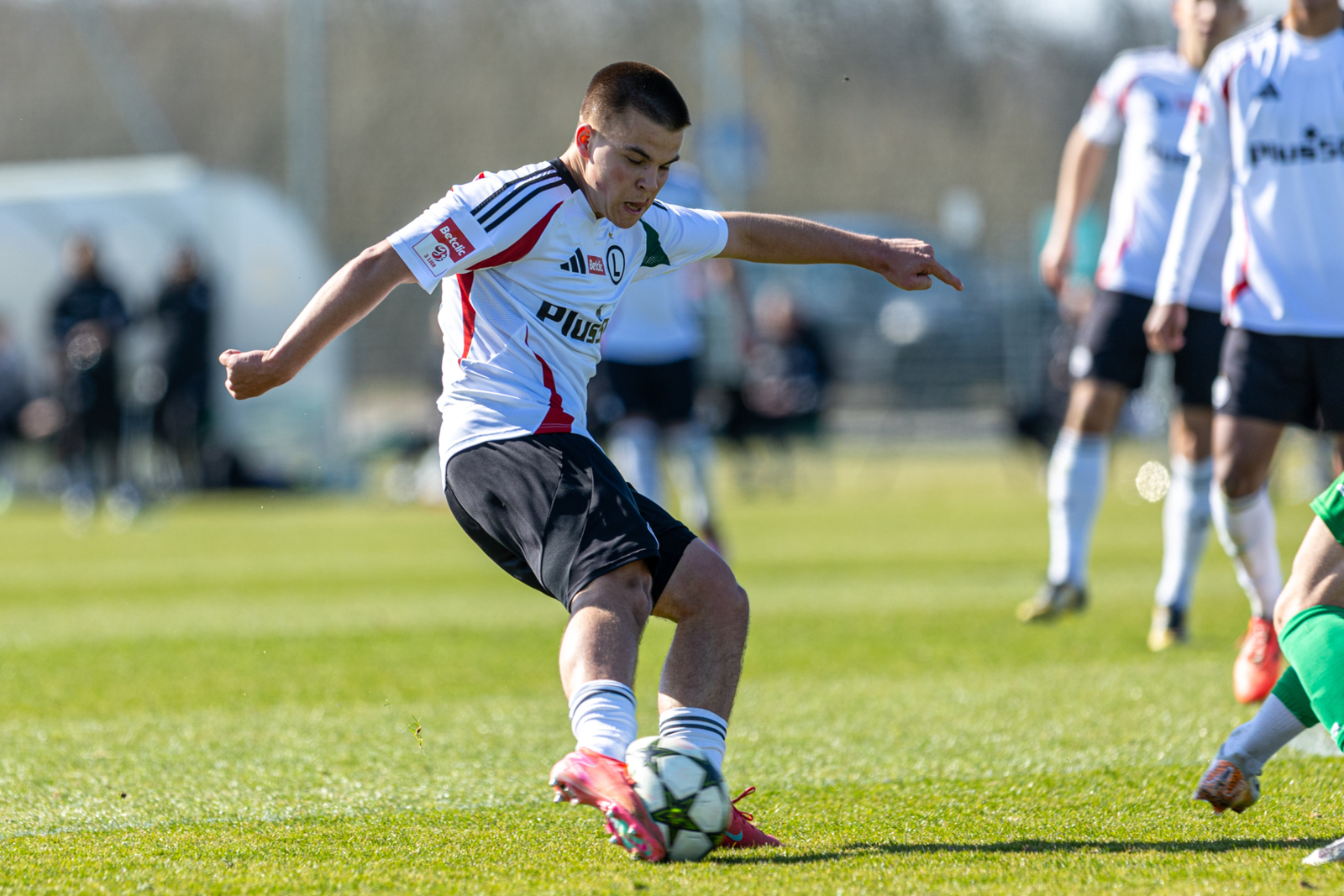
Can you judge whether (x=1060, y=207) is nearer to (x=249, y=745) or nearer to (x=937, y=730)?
(x=937, y=730)

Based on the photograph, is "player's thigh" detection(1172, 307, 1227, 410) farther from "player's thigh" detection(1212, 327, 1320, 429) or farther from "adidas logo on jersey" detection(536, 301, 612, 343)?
"adidas logo on jersey" detection(536, 301, 612, 343)

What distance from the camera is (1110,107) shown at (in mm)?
6832

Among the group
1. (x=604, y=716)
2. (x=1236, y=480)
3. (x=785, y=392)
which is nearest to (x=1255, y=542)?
(x=1236, y=480)

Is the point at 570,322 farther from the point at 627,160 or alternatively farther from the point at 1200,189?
the point at 1200,189

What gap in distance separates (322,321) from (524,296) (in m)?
0.51

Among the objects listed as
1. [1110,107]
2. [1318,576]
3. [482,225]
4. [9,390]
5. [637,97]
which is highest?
[1110,107]

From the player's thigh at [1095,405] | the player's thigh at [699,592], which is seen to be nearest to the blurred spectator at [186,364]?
the player's thigh at [1095,405]

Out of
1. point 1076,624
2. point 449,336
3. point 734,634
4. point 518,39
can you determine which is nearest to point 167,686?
point 449,336

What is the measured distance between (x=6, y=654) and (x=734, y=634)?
461 centimetres

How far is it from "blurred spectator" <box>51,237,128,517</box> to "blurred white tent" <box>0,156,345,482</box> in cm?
173

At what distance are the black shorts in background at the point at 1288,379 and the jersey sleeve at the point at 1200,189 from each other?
306 mm

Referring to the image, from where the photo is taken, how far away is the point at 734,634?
3.50 m

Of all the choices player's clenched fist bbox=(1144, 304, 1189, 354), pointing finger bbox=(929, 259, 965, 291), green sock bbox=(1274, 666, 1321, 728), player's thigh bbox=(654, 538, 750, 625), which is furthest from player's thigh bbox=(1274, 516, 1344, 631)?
player's clenched fist bbox=(1144, 304, 1189, 354)

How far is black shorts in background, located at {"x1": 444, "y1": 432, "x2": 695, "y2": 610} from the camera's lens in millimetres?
3340
